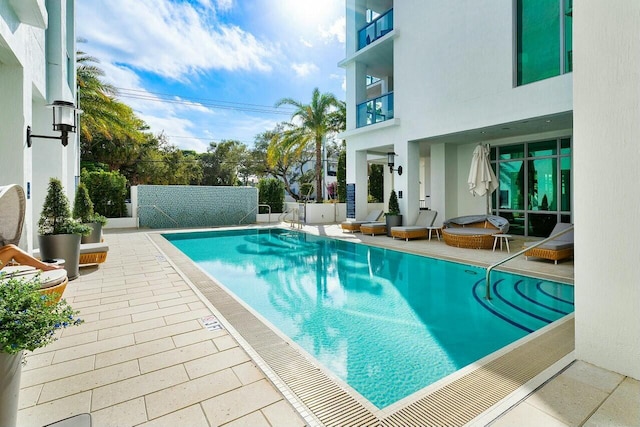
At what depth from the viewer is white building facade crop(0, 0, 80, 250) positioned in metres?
5.11

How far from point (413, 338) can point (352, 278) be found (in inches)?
116

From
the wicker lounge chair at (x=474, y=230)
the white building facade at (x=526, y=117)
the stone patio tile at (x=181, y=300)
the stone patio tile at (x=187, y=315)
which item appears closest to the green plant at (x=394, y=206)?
the white building facade at (x=526, y=117)

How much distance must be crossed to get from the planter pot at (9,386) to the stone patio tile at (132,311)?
2.13 metres

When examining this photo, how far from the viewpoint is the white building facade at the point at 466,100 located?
8.11m

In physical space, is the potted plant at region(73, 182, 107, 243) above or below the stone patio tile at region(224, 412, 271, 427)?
above

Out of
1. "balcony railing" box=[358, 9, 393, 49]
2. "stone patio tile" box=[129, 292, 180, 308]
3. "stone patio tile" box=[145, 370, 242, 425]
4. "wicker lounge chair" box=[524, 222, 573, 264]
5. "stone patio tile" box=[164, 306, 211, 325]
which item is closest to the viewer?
A: "stone patio tile" box=[145, 370, 242, 425]

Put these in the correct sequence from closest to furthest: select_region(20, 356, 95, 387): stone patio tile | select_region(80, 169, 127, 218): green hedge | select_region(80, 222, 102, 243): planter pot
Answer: select_region(20, 356, 95, 387): stone patio tile, select_region(80, 222, 102, 243): planter pot, select_region(80, 169, 127, 218): green hedge

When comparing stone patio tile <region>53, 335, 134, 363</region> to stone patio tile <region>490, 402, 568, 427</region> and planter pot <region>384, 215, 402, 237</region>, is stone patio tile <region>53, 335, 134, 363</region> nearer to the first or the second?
stone patio tile <region>490, 402, 568, 427</region>

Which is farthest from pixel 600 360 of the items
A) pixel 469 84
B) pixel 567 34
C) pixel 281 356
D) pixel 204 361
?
pixel 469 84

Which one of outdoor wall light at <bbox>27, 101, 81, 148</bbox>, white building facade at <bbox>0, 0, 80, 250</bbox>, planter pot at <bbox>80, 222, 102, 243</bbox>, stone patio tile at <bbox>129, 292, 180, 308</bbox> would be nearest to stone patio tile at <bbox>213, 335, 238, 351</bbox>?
stone patio tile at <bbox>129, 292, 180, 308</bbox>

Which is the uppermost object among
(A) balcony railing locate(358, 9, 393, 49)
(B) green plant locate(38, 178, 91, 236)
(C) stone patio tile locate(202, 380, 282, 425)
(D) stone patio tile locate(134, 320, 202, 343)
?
(A) balcony railing locate(358, 9, 393, 49)

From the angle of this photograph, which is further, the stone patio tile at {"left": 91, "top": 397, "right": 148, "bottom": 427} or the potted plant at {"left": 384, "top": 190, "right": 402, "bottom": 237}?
the potted plant at {"left": 384, "top": 190, "right": 402, "bottom": 237}

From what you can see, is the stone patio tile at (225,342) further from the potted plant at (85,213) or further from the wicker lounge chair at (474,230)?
the wicker lounge chair at (474,230)

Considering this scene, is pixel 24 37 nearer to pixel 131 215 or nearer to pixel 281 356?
pixel 281 356
